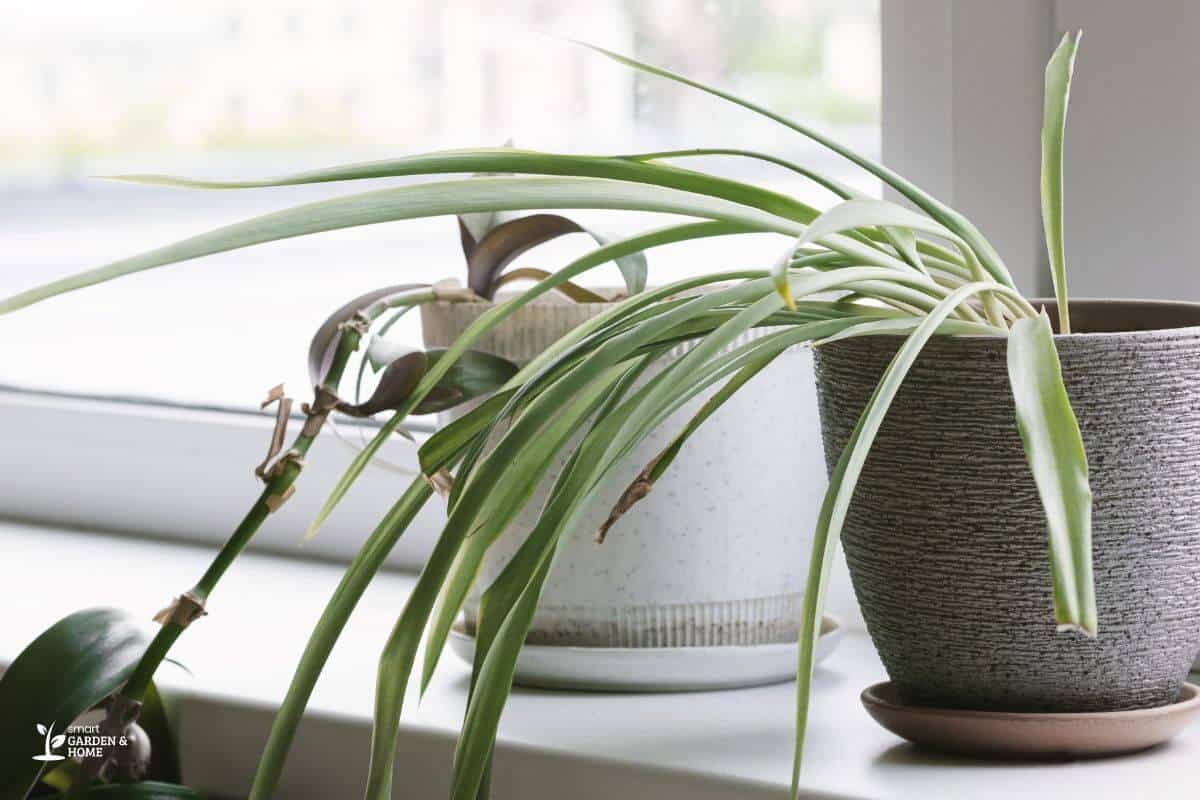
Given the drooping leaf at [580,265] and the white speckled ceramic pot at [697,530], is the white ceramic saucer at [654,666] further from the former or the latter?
the drooping leaf at [580,265]

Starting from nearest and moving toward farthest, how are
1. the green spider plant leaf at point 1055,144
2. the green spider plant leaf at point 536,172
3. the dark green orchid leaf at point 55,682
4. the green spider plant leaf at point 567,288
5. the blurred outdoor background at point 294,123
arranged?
1. the green spider plant leaf at point 536,172
2. the green spider plant leaf at point 1055,144
3. the dark green orchid leaf at point 55,682
4. the green spider plant leaf at point 567,288
5. the blurred outdoor background at point 294,123

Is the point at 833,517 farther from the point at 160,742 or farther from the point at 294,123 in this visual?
the point at 294,123

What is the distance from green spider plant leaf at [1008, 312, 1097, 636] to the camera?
1.02ft

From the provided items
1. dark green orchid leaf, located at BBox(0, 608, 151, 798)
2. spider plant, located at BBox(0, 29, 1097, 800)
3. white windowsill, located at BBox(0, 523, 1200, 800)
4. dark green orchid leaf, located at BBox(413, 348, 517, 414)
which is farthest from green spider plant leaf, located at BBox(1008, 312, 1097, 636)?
dark green orchid leaf, located at BBox(0, 608, 151, 798)

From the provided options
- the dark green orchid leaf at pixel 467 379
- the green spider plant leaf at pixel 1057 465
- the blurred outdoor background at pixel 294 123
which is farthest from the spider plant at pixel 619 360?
the blurred outdoor background at pixel 294 123

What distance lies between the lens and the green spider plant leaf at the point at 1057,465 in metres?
0.31

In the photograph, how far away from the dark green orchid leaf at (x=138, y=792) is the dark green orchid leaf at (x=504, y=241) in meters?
0.29

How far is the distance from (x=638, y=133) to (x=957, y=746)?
60 centimetres

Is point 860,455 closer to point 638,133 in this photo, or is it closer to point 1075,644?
point 1075,644

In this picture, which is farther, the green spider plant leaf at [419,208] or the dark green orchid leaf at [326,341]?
the dark green orchid leaf at [326,341]

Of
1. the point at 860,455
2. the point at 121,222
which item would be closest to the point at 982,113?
the point at 860,455

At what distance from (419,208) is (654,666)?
36 cm

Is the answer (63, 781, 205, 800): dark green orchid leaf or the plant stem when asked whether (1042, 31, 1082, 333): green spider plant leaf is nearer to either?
the plant stem

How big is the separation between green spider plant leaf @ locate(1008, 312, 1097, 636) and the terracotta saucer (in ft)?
0.64
